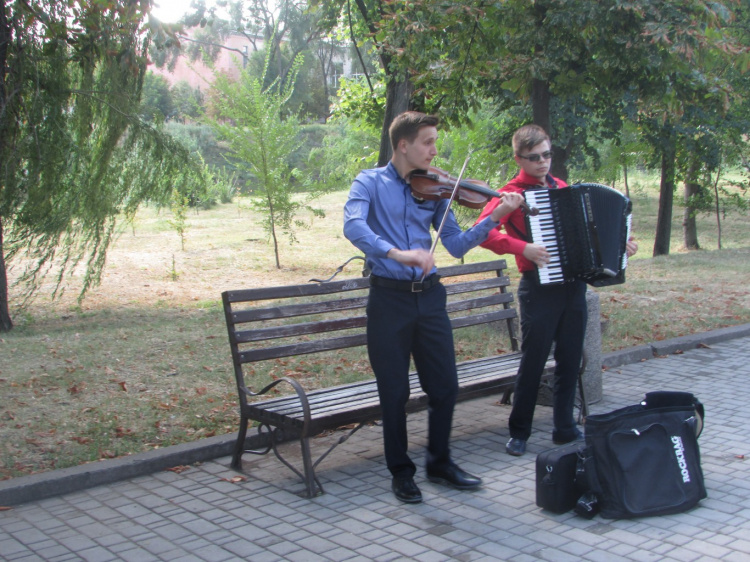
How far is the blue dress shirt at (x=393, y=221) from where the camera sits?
430 cm

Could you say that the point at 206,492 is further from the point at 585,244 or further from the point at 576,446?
the point at 585,244

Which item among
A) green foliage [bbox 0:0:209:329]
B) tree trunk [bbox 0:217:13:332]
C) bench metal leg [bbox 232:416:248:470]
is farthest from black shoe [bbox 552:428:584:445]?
tree trunk [bbox 0:217:13:332]

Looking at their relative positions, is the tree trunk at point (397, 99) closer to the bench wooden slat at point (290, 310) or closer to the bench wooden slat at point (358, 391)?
the bench wooden slat at point (358, 391)

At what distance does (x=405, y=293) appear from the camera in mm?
4367

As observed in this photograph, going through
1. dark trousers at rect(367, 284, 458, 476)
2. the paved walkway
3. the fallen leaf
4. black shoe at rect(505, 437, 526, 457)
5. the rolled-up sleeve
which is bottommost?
the fallen leaf

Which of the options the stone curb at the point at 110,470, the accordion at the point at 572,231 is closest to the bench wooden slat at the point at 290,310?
the stone curb at the point at 110,470

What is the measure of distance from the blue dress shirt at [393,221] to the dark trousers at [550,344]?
0.68 m

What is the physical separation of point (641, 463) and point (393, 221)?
1759mm

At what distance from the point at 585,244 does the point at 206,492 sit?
8.56ft

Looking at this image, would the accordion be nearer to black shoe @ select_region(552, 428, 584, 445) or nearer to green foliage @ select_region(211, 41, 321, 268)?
black shoe @ select_region(552, 428, 584, 445)

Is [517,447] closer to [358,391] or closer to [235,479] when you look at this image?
[358,391]

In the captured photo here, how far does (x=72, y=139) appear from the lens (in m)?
9.52

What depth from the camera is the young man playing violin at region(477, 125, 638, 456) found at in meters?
5.04

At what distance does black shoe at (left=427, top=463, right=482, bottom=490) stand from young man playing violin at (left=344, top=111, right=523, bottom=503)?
21mm
